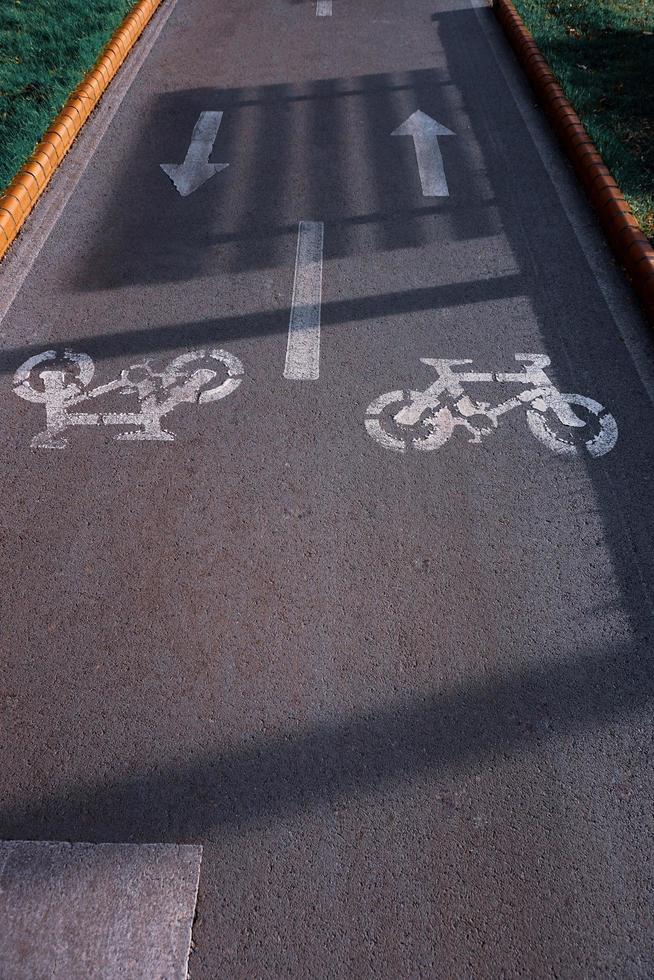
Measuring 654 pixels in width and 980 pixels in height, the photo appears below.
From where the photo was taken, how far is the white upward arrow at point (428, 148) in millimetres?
7078

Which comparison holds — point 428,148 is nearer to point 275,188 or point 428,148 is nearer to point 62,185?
point 275,188

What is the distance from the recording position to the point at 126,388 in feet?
16.4

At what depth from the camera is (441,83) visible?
8883mm

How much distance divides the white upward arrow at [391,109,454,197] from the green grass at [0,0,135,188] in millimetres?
3450

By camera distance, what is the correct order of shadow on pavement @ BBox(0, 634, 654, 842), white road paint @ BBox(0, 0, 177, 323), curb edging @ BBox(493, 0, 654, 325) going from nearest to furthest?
1. shadow on pavement @ BBox(0, 634, 654, 842)
2. curb edging @ BBox(493, 0, 654, 325)
3. white road paint @ BBox(0, 0, 177, 323)

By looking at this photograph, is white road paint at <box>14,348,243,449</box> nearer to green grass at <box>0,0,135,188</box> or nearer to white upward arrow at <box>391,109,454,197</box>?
green grass at <box>0,0,135,188</box>

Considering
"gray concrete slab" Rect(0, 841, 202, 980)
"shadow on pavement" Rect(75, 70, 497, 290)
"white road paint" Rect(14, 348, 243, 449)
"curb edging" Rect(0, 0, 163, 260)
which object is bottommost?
"gray concrete slab" Rect(0, 841, 202, 980)

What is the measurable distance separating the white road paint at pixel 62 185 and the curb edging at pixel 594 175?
446 cm

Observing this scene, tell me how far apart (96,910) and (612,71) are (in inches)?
371

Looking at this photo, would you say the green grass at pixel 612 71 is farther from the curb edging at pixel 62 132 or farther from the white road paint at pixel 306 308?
the curb edging at pixel 62 132

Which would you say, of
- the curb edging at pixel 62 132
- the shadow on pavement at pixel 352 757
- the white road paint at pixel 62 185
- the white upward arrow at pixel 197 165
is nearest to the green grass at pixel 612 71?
the white upward arrow at pixel 197 165

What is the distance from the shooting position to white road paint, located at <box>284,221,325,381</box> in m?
5.16

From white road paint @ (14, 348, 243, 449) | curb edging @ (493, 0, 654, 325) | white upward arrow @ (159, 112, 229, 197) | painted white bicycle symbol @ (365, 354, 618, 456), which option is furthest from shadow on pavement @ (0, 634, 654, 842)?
white upward arrow @ (159, 112, 229, 197)

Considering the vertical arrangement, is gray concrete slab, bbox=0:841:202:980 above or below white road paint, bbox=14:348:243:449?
below
